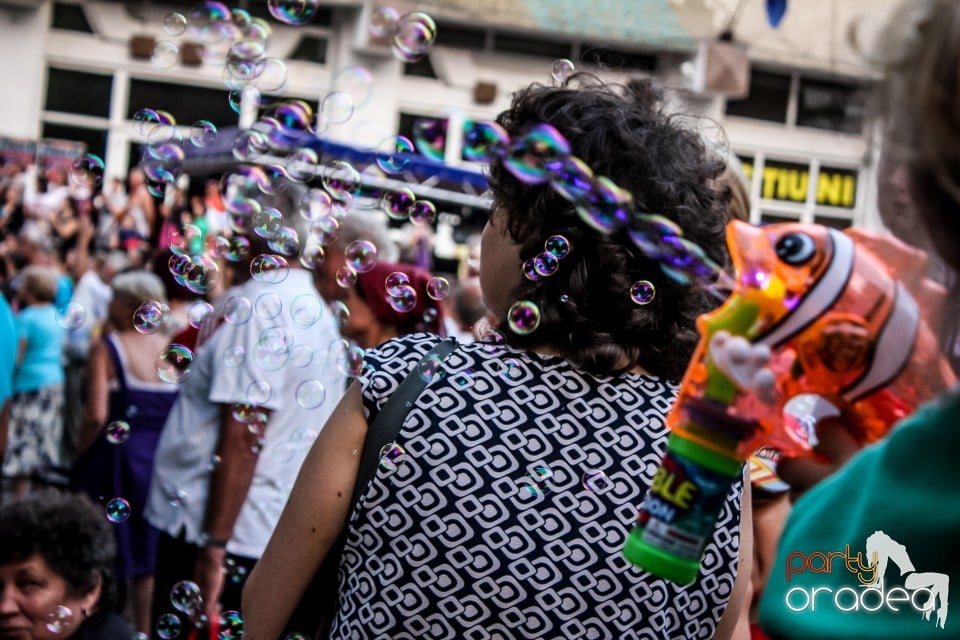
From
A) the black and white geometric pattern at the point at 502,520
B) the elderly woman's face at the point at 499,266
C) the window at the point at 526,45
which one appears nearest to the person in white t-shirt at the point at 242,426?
the elderly woman's face at the point at 499,266

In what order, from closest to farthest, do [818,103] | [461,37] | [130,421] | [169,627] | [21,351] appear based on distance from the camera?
[169,627]
[130,421]
[21,351]
[461,37]
[818,103]

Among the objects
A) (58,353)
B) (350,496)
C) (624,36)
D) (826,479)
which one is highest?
(624,36)

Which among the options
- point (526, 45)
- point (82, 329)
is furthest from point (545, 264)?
point (526, 45)

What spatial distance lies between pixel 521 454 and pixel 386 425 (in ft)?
0.56

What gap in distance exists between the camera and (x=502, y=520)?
4.81 feet

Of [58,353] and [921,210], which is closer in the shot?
[921,210]

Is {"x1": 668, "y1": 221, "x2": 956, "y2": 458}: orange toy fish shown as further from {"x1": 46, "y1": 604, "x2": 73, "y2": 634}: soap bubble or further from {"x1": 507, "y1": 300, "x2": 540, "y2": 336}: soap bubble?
{"x1": 46, "y1": 604, "x2": 73, "y2": 634}: soap bubble

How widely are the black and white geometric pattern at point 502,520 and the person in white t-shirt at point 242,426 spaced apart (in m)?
1.46

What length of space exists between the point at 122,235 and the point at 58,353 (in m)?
2.52

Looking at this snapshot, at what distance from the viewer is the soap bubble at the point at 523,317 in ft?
5.10

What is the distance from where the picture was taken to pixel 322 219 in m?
2.98

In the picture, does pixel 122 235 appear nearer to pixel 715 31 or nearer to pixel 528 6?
pixel 528 6

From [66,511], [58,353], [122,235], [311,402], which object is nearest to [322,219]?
[311,402]

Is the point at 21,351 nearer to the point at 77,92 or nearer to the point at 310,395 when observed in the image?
the point at 310,395
